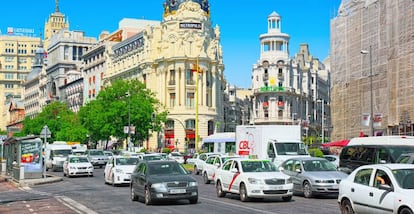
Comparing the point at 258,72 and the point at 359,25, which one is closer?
→ the point at 359,25

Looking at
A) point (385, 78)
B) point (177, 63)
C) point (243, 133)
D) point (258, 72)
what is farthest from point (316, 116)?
point (243, 133)

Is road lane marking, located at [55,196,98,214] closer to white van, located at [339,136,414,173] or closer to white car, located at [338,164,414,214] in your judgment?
white car, located at [338,164,414,214]

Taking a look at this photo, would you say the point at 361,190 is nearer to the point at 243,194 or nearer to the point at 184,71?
the point at 243,194

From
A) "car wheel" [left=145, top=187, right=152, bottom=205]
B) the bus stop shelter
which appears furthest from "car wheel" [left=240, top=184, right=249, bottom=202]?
the bus stop shelter

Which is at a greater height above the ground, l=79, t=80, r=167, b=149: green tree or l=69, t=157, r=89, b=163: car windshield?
l=79, t=80, r=167, b=149: green tree

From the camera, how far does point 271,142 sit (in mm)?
34219

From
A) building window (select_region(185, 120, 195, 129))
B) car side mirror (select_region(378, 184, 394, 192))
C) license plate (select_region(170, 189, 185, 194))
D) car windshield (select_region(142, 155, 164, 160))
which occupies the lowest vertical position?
license plate (select_region(170, 189, 185, 194))

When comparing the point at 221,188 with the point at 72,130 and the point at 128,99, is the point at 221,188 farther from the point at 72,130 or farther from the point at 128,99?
the point at 72,130

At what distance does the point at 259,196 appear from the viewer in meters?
21.2

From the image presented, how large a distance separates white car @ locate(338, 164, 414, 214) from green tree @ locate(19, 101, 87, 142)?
87.9 meters

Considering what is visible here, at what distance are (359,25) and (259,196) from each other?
35.0 m

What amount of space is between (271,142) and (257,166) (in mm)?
11864

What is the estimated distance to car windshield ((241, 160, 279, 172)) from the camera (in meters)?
22.2

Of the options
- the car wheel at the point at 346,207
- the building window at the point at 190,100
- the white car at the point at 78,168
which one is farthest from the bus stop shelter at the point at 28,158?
the building window at the point at 190,100
